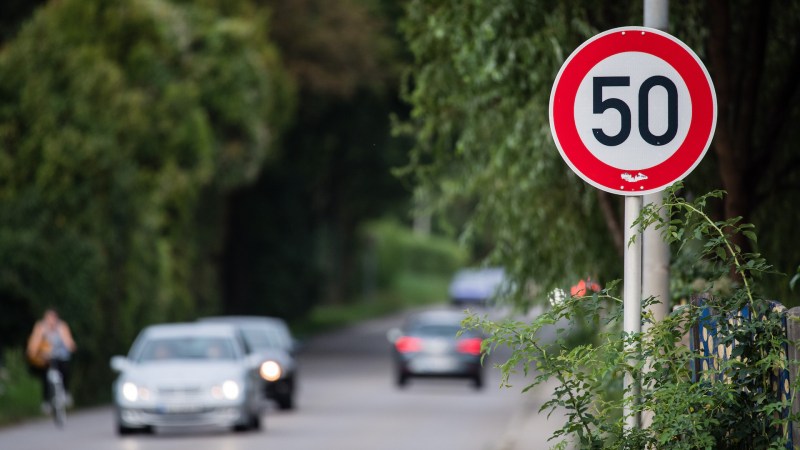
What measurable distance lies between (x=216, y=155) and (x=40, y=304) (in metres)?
12.1

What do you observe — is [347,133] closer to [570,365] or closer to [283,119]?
[283,119]

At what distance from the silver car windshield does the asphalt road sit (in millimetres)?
1002

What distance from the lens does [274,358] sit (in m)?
27.4

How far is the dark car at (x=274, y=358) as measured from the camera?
27.0 meters

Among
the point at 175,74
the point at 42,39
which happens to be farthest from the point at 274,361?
the point at 175,74

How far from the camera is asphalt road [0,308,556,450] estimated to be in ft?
66.7

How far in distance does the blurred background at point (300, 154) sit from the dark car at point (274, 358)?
2489 millimetres

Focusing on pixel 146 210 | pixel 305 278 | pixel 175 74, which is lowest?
pixel 305 278

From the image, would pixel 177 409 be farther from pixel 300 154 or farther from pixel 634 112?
pixel 300 154

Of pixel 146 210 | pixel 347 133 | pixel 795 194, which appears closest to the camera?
pixel 795 194

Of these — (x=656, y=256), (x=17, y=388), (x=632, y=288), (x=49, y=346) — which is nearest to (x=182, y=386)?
(x=49, y=346)

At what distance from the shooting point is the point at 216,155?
3778 cm

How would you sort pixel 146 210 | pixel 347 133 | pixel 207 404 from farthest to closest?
pixel 347 133, pixel 146 210, pixel 207 404

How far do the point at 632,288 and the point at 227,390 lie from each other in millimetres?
14956
